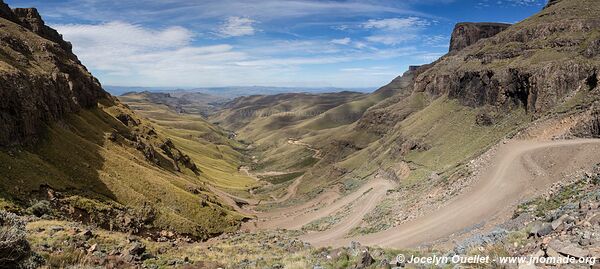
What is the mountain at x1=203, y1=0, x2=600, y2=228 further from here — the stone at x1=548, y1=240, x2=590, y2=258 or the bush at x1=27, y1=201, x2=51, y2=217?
the bush at x1=27, y1=201, x2=51, y2=217

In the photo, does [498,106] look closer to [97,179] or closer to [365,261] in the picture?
[365,261]

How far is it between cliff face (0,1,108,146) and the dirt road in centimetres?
4838

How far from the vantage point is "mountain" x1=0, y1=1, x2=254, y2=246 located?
49.0 metres

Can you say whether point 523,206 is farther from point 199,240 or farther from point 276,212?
point 276,212

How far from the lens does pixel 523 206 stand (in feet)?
113

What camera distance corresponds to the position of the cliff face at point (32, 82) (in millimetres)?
54906

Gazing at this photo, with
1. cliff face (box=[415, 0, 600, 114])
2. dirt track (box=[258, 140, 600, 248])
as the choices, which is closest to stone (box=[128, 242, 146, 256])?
dirt track (box=[258, 140, 600, 248])

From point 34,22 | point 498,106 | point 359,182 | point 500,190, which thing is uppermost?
point 34,22

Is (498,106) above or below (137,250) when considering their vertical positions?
above

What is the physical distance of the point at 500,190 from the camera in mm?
44188

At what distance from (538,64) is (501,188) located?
166ft

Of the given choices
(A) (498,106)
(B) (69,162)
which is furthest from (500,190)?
(B) (69,162)

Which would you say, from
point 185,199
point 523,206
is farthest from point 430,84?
point 523,206

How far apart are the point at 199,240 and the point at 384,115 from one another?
459 ft
